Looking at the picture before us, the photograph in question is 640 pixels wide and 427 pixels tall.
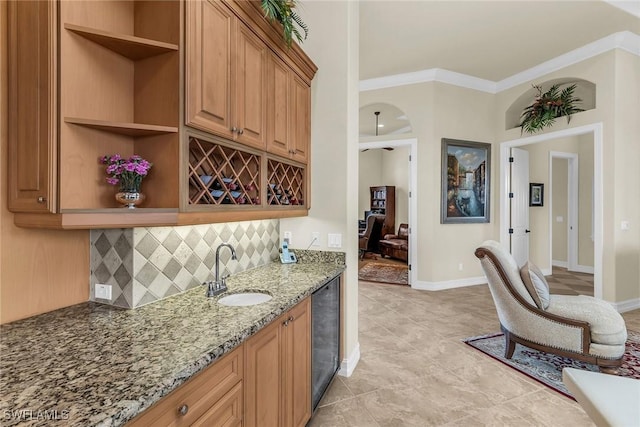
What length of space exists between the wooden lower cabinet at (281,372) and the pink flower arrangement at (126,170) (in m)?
0.81

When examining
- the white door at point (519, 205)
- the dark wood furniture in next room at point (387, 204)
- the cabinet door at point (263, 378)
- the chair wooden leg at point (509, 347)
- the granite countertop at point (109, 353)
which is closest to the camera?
the granite countertop at point (109, 353)

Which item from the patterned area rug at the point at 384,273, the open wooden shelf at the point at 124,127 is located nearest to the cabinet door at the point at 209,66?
the open wooden shelf at the point at 124,127

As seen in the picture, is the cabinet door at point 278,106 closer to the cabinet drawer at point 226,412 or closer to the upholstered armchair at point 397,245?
the cabinet drawer at point 226,412

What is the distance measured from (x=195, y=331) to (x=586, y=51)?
5759 millimetres

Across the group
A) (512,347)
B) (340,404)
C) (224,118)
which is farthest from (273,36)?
(512,347)

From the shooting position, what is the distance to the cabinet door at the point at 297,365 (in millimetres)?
1594

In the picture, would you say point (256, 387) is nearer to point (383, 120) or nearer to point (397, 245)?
point (397, 245)

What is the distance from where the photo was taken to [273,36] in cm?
198

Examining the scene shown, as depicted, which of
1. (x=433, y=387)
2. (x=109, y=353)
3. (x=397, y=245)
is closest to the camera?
(x=109, y=353)

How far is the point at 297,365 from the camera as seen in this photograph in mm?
1699

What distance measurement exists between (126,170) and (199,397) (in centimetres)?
90

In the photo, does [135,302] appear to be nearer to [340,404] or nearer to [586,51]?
[340,404]

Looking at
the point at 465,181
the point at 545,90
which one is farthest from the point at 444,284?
the point at 545,90

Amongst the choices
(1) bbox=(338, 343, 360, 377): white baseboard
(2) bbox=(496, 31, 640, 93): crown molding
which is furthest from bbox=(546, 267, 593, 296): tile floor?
(1) bbox=(338, 343, 360, 377): white baseboard
